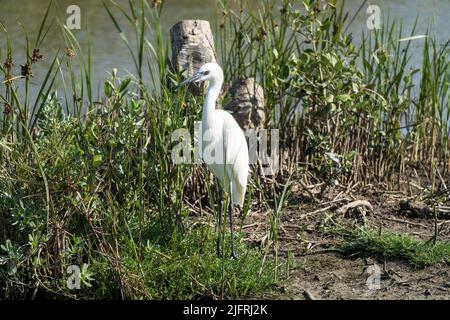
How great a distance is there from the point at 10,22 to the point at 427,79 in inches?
197

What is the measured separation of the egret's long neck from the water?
11.2ft

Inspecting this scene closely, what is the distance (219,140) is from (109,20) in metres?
4.76

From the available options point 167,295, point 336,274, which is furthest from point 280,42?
point 167,295

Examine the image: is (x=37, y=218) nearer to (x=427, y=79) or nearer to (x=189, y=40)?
(x=189, y=40)

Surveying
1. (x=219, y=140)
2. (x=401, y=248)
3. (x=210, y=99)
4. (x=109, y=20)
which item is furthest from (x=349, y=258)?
(x=109, y=20)

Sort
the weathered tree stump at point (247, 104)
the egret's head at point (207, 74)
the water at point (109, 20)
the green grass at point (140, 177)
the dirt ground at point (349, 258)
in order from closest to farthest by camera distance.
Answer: the green grass at point (140, 177) < the dirt ground at point (349, 258) < the egret's head at point (207, 74) < the weathered tree stump at point (247, 104) < the water at point (109, 20)

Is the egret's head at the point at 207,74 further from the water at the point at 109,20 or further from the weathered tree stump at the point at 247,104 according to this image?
the water at the point at 109,20

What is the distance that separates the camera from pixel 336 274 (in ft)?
15.3

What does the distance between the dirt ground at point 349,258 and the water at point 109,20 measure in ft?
10.5

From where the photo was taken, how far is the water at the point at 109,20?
8523 mm

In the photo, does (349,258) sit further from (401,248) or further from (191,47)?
(191,47)

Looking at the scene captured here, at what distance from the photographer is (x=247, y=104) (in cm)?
558

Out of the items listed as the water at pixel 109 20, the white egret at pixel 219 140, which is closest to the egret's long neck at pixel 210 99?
the white egret at pixel 219 140

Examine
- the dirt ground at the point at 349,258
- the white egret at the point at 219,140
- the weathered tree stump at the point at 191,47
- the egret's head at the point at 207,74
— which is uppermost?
the weathered tree stump at the point at 191,47
